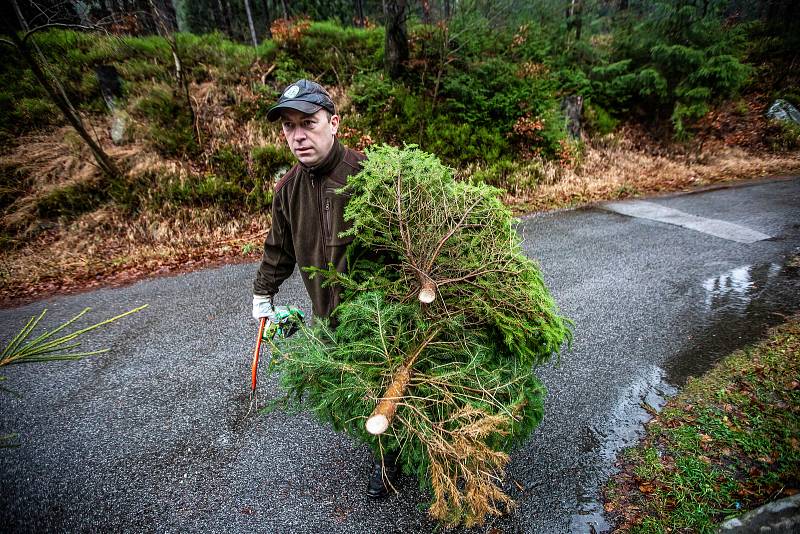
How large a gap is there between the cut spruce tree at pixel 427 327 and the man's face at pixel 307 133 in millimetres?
340

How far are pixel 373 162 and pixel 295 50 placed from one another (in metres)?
11.4

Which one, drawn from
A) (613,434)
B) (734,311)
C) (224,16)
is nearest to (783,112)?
(734,311)

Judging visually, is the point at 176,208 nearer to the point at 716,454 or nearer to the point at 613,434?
the point at 613,434

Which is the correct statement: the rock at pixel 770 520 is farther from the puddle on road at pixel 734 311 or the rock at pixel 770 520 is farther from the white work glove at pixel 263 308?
the white work glove at pixel 263 308

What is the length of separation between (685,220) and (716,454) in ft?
20.6

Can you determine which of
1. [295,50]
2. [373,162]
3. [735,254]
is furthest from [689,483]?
[295,50]

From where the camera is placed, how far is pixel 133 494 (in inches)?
107

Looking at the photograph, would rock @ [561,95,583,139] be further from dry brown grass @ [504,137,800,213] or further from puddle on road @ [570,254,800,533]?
puddle on road @ [570,254,800,533]

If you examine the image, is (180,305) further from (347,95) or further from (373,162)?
(347,95)

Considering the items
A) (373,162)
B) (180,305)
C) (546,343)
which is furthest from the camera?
(180,305)

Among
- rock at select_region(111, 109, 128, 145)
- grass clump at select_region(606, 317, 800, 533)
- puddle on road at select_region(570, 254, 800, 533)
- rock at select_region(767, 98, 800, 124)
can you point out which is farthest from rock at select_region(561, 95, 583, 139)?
rock at select_region(111, 109, 128, 145)

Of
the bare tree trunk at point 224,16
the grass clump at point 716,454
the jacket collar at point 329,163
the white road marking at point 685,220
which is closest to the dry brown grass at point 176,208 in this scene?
the white road marking at point 685,220

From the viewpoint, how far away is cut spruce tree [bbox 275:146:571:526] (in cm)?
175

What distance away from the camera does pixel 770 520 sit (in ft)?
6.97
